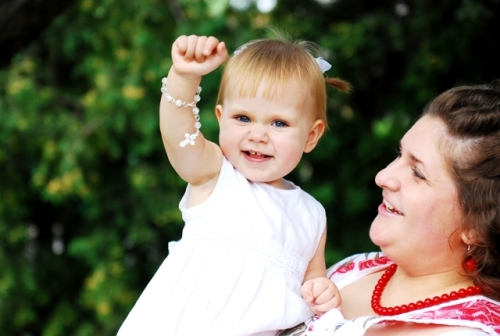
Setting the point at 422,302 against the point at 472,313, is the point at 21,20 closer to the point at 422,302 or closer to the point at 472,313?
the point at 422,302

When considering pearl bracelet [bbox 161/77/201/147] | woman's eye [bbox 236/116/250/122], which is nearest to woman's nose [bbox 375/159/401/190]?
woman's eye [bbox 236/116/250/122]

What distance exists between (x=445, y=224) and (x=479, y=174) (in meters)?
0.14

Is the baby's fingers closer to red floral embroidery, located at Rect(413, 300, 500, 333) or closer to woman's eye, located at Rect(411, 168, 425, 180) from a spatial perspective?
red floral embroidery, located at Rect(413, 300, 500, 333)

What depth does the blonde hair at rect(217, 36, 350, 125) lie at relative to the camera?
175cm

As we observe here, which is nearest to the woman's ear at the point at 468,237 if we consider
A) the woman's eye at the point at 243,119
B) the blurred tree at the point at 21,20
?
the woman's eye at the point at 243,119

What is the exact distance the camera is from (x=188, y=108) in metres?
1.66

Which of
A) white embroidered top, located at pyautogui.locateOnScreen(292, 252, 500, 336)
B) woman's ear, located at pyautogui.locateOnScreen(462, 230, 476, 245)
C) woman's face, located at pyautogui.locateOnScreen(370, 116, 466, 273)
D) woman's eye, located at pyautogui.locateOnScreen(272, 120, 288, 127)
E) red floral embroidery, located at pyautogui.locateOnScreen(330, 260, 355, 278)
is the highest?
woman's eye, located at pyautogui.locateOnScreen(272, 120, 288, 127)

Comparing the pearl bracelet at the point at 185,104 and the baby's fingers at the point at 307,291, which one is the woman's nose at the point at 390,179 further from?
the pearl bracelet at the point at 185,104

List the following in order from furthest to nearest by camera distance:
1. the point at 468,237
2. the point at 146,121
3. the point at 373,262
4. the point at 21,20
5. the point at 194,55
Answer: the point at 146,121
the point at 21,20
the point at 373,262
the point at 468,237
the point at 194,55

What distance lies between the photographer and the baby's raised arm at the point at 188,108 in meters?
1.60

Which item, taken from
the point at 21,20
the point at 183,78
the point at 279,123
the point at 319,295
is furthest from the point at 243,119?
the point at 21,20

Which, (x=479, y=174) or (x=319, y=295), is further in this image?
(x=319, y=295)

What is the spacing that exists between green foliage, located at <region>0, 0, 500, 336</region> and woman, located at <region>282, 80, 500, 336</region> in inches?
79.7

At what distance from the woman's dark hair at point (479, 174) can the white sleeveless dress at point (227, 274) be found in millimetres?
427
